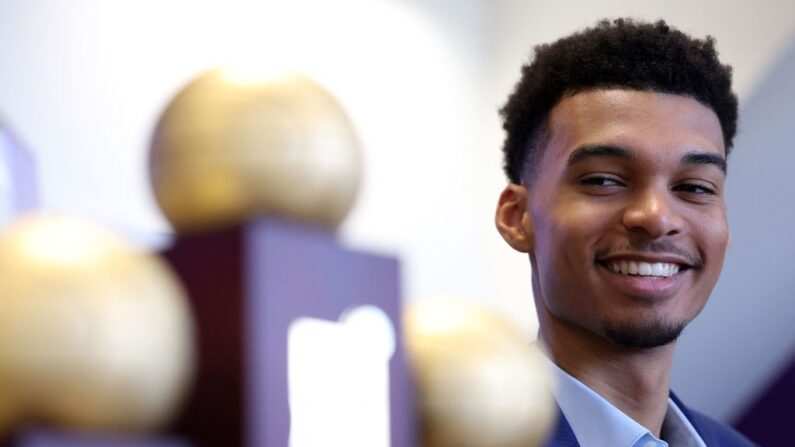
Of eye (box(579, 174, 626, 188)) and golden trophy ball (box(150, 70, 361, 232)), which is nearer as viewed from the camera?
golden trophy ball (box(150, 70, 361, 232))

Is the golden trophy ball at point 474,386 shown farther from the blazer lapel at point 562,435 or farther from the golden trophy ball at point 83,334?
the blazer lapel at point 562,435

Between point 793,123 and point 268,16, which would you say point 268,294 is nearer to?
point 268,16

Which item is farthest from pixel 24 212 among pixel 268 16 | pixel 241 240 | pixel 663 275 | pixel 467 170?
pixel 467 170

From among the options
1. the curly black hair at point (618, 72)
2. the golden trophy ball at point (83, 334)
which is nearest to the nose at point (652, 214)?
the curly black hair at point (618, 72)

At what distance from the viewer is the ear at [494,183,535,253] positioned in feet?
3.28

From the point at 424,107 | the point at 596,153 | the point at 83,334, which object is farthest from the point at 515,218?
the point at 424,107

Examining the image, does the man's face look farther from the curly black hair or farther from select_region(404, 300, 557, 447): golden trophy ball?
select_region(404, 300, 557, 447): golden trophy ball

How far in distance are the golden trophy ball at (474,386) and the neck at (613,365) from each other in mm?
471

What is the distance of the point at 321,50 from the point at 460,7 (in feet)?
1.17

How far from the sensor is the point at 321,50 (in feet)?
5.45

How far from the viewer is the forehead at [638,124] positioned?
34.6 inches

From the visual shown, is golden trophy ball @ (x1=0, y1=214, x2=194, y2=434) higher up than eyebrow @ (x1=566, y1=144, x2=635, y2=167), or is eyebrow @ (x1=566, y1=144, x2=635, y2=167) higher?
eyebrow @ (x1=566, y1=144, x2=635, y2=167)

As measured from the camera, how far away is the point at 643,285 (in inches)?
34.2

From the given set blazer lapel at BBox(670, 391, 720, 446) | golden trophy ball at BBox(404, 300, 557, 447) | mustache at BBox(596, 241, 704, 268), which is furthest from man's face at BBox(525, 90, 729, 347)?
golden trophy ball at BBox(404, 300, 557, 447)
